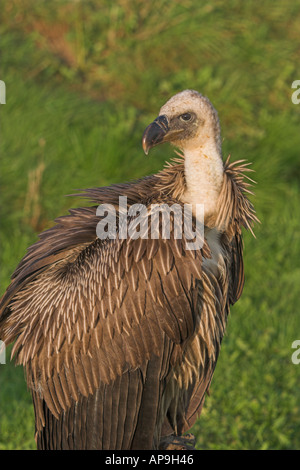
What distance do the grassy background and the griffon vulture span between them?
7.75 feet

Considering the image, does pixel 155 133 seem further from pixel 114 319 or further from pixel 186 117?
pixel 114 319

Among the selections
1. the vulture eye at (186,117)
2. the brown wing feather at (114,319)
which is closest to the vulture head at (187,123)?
the vulture eye at (186,117)

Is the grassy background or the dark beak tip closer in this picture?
the dark beak tip

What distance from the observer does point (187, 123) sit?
3.34 m

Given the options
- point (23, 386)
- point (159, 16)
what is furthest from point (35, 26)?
point (23, 386)

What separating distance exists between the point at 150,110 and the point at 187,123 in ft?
18.0

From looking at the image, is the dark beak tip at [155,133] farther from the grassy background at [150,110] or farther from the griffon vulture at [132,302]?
the grassy background at [150,110]

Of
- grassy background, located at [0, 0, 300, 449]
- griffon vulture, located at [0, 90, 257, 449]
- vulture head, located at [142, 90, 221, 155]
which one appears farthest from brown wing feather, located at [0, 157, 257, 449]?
grassy background, located at [0, 0, 300, 449]

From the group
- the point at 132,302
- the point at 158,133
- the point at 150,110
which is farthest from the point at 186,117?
the point at 150,110

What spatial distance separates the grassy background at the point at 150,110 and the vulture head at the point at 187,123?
2897 millimetres

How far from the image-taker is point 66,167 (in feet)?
26.0

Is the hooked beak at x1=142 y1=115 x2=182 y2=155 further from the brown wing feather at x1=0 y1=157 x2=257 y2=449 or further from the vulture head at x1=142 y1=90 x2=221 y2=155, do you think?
the brown wing feather at x1=0 y1=157 x2=257 y2=449

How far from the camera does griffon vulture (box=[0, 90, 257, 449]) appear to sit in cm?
336
